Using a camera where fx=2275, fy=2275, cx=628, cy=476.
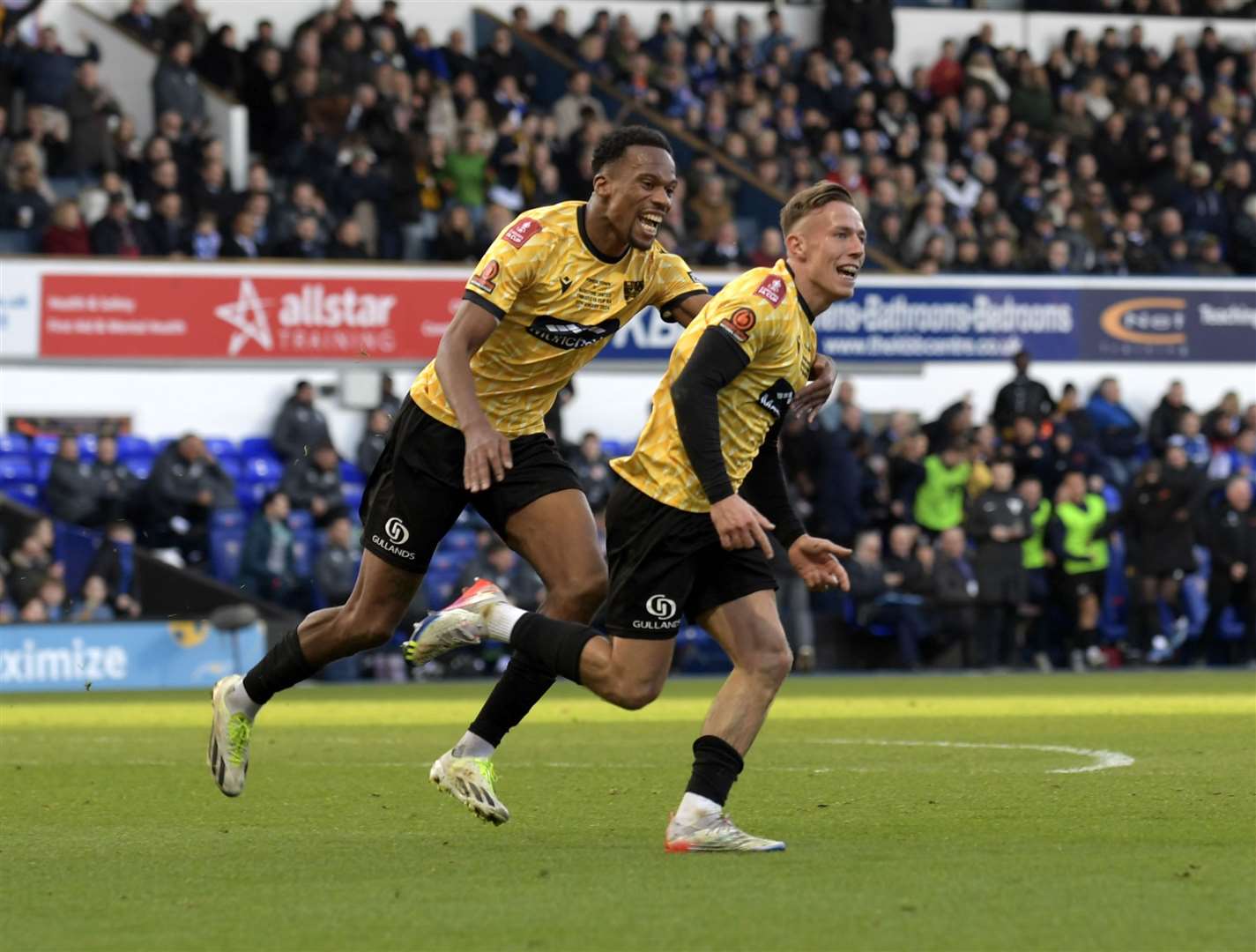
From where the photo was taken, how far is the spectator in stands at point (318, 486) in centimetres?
2158

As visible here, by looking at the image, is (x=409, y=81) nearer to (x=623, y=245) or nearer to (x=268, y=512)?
(x=268, y=512)

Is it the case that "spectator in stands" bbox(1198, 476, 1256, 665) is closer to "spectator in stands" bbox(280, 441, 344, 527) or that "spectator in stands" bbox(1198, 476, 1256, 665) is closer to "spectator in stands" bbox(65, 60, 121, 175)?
"spectator in stands" bbox(280, 441, 344, 527)

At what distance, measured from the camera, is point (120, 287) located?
896 inches

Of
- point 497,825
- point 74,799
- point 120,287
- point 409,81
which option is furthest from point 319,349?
point 497,825

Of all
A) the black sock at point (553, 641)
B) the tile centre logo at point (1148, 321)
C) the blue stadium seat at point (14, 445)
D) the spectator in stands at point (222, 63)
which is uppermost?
the spectator in stands at point (222, 63)

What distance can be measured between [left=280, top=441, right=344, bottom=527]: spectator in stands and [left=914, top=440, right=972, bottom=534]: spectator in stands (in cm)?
584

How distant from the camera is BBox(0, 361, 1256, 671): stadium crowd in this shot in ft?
68.7

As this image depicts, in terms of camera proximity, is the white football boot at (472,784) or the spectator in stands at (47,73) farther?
the spectator in stands at (47,73)

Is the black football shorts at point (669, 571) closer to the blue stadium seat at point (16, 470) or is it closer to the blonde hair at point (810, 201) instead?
the blonde hair at point (810, 201)

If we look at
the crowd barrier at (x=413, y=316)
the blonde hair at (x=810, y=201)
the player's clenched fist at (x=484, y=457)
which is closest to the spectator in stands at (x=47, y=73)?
the crowd barrier at (x=413, y=316)

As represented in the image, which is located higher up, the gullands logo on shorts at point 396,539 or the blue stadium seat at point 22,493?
the blue stadium seat at point 22,493

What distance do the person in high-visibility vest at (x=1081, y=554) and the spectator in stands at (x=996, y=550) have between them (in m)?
0.58

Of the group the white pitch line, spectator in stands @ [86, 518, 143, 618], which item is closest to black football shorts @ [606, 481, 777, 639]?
the white pitch line

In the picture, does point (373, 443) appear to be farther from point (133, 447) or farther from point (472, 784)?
point (472, 784)
